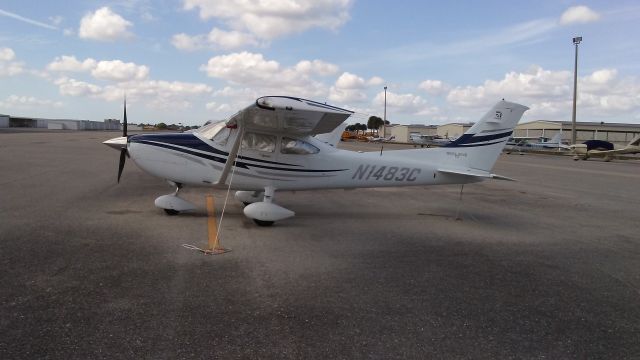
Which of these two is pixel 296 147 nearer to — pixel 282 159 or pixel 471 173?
pixel 282 159

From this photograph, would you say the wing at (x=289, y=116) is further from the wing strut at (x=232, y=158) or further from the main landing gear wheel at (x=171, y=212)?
the main landing gear wheel at (x=171, y=212)

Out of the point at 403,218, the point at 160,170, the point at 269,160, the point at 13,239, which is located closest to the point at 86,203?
the point at 160,170

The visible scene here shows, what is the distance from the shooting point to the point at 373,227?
8.18 metres

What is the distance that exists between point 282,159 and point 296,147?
34 cm

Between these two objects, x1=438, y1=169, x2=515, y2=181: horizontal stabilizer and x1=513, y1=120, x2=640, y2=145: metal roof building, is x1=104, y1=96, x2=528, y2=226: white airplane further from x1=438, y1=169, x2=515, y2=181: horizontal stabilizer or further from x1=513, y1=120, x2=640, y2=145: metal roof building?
x1=513, y1=120, x2=640, y2=145: metal roof building

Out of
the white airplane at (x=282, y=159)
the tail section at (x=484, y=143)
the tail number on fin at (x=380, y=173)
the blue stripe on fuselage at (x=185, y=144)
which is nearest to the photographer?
the white airplane at (x=282, y=159)

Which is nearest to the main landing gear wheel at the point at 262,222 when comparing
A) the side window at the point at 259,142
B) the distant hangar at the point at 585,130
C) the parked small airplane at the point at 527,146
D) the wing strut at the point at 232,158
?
the wing strut at the point at 232,158

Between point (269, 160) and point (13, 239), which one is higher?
point (269, 160)

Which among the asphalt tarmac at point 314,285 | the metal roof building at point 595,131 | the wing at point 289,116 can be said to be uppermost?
the metal roof building at point 595,131

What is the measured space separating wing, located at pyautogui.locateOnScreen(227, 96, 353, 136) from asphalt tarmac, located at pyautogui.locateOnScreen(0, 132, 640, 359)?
5.57ft

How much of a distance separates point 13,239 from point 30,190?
5.09 m

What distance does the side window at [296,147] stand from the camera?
8.41 metres

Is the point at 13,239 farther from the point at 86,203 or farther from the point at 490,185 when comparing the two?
the point at 490,185

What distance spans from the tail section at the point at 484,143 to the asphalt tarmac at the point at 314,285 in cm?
113
